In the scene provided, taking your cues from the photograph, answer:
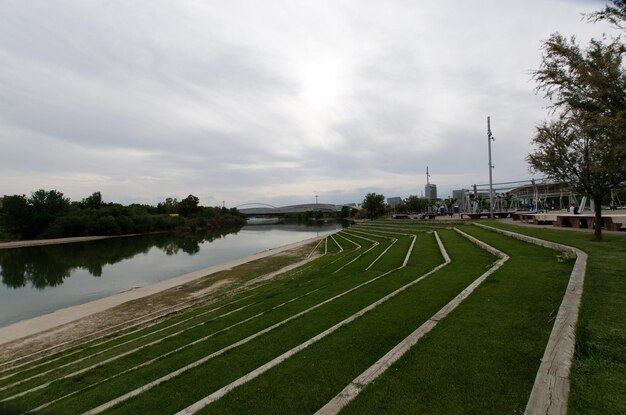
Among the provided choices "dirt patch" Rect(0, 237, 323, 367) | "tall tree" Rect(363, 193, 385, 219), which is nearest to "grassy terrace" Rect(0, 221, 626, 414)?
"dirt patch" Rect(0, 237, 323, 367)

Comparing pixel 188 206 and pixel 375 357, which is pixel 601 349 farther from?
pixel 188 206

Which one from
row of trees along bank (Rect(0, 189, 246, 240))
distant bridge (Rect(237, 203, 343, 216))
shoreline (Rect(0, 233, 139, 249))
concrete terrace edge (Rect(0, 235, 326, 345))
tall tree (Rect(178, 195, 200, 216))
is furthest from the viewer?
distant bridge (Rect(237, 203, 343, 216))

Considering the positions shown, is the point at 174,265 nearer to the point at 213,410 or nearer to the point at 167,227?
the point at 213,410

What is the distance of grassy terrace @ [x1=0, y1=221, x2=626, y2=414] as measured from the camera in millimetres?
4023

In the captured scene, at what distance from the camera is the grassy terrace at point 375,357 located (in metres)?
4.02

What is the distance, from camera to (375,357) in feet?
17.9

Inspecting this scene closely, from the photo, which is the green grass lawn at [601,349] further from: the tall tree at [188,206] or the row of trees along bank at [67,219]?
the tall tree at [188,206]

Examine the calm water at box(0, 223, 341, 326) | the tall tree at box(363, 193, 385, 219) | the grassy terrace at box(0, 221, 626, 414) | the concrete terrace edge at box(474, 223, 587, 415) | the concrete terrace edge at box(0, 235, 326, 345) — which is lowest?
the calm water at box(0, 223, 341, 326)

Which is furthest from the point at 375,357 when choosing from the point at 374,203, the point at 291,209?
the point at 291,209

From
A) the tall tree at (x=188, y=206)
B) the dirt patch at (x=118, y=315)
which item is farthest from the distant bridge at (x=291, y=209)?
the dirt patch at (x=118, y=315)

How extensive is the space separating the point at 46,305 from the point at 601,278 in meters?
29.8

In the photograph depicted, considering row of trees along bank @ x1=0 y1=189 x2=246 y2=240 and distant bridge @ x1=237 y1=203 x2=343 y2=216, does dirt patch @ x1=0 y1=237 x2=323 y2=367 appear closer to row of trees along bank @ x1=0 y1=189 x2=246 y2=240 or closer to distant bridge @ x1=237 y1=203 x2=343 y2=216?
row of trees along bank @ x1=0 y1=189 x2=246 y2=240

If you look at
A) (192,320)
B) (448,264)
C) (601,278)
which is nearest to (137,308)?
(192,320)

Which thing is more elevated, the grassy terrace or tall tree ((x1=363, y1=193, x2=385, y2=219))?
tall tree ((x1=363, y1=193, x2=385, y2=219))
